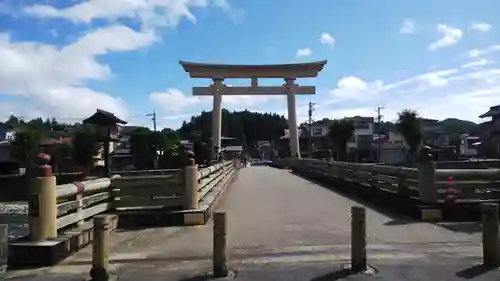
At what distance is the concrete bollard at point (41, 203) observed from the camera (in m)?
7.38

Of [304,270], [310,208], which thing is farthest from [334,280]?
[310,208]

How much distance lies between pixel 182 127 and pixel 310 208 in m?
118

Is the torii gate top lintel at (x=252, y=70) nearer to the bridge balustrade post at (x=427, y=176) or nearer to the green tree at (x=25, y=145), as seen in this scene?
the green tree at (x=25, y=145)

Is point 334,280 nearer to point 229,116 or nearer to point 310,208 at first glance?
point 310,208

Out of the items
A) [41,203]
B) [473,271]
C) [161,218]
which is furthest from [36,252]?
[473,271]

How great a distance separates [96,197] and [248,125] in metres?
124

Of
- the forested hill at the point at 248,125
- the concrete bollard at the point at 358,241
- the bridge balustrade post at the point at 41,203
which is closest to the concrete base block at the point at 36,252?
the bridge balustrade post at the point at 41,203

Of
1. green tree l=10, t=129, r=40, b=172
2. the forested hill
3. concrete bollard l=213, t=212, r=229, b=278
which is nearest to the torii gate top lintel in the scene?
green tree l=10, t=129, r=40, b=172

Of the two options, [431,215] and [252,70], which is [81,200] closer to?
[431,215]

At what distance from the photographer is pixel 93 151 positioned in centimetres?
6128

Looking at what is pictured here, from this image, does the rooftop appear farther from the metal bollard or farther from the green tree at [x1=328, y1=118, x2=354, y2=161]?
the metal bollard

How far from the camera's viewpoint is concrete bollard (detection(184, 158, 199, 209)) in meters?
11.2

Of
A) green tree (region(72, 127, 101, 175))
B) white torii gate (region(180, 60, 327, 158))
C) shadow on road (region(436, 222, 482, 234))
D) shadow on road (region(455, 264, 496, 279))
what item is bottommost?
shadow on road (region(436, 222, 482, 234))

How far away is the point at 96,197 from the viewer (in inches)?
399
